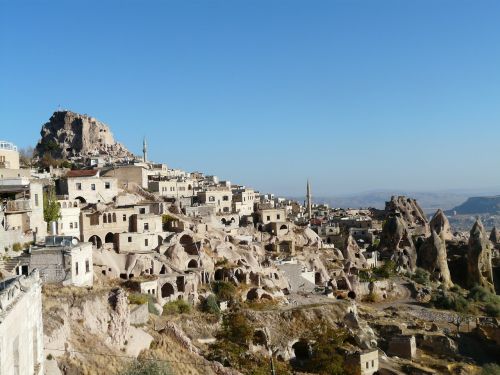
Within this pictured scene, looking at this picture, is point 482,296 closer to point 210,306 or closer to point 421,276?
point 421,276

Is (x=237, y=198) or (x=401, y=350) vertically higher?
(x=237, y=198)

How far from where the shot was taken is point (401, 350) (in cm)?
4584

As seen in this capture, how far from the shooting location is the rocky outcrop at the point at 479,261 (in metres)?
82.7

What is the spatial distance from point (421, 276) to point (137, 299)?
48.9 m

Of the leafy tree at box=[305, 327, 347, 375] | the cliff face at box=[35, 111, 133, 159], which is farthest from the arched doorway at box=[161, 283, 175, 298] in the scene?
the cliff face at box=[35, 111, 133, 159]

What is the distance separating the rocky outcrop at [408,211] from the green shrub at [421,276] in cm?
2006

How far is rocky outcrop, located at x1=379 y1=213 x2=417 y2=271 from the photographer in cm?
7912

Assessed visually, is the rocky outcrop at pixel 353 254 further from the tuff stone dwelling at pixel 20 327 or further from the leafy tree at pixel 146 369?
the tuff stone dwelling at pixel 20 327

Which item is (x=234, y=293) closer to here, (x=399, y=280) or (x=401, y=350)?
(x=401, y=350)

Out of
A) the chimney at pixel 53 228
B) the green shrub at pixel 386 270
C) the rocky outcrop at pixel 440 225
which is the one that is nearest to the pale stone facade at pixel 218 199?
the green shrub at pixel 386 270

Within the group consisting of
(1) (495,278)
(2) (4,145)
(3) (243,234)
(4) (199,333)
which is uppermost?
(2) (4,145)

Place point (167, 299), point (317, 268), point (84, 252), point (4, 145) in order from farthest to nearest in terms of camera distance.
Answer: point (317, 268)
point (4, 145)
point (167, 299)
point (84, 252)

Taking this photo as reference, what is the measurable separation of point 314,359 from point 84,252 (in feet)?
55.8

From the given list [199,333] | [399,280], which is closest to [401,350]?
[199,333]
